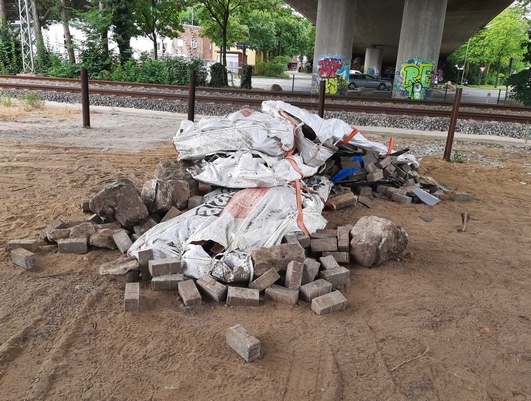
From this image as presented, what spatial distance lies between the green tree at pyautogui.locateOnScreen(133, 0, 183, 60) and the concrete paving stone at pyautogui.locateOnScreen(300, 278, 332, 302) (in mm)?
25537

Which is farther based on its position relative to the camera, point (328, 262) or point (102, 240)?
point (102, 240)

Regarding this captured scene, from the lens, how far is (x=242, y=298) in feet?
11.9

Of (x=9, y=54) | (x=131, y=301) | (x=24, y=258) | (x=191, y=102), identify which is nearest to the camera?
(x=131, y=301)

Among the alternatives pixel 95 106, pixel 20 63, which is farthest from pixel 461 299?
pixel 20 63

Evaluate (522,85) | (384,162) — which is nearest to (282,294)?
(384,162)

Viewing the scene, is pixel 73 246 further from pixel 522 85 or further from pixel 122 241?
pixel 522 85

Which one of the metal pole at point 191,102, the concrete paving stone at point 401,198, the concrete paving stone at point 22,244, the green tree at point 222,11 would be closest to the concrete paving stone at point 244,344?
the concrete paving stone at point 22,244

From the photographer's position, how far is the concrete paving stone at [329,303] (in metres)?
3.59

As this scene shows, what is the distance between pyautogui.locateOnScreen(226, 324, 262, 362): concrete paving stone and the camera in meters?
2.99

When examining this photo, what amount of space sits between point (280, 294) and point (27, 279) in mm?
2200

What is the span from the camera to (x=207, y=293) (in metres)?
3.73

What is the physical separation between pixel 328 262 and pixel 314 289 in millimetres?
481

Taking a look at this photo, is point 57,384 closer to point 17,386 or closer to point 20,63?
point 17,386

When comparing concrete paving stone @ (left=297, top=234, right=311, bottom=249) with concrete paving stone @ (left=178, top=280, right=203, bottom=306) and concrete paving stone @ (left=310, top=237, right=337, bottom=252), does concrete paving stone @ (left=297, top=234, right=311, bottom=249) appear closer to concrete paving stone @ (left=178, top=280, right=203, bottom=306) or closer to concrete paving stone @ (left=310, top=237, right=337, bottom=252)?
concrete paving stone @ (left=310, top=237, right=337, bottom=252)
